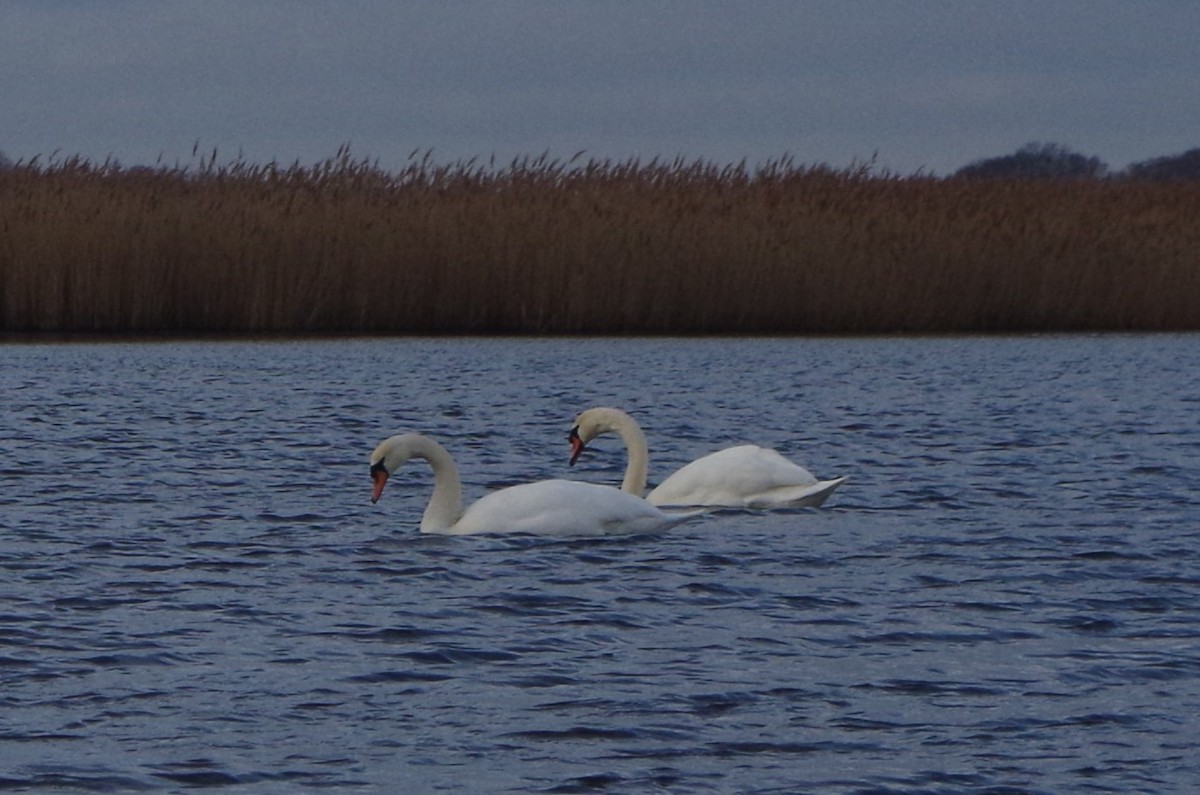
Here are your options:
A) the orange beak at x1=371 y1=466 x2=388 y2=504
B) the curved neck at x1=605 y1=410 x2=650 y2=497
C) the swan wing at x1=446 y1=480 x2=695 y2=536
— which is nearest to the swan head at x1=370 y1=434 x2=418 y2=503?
the orange beak at x1=371 y1=466 x2=388 y2=504

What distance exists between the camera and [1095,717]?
524 centimetres

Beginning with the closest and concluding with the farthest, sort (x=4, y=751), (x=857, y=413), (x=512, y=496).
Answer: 1. (x=4, y=751)
2. (x=512, y=496)
3. (x=857, y=413)

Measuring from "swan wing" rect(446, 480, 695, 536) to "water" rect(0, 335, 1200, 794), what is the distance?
0.11 metres

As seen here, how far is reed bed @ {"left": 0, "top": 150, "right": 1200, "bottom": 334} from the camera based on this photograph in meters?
18.8

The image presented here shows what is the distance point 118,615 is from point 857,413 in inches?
311

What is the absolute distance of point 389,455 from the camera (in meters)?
8.70

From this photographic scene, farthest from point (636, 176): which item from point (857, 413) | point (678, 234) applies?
point (857, 413)

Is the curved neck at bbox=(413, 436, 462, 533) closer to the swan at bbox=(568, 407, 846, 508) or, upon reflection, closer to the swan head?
the swan head

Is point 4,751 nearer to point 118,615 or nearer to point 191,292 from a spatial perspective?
point 118,615

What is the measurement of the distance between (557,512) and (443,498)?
50 centimetres

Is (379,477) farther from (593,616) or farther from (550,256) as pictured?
(550,256)

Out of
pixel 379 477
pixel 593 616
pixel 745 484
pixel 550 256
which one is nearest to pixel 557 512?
pixel 379 477

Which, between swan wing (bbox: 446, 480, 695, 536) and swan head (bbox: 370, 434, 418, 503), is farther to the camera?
swan head (bbox: 370, 434, 418, 503)

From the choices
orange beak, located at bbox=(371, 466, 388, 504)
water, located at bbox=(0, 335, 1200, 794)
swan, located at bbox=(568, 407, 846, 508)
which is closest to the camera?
water, located at bbox=(0, 335, 1200, 794)
